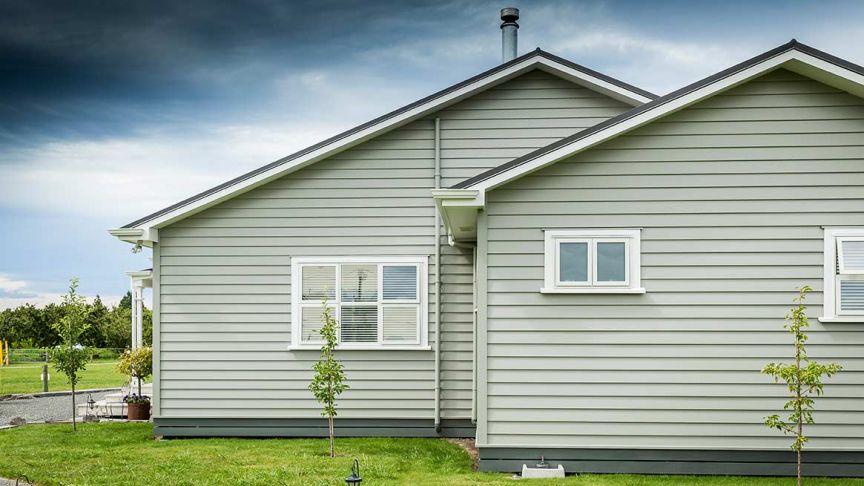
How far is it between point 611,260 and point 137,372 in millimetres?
11085

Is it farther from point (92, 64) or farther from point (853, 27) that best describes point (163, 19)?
point (853, 27)

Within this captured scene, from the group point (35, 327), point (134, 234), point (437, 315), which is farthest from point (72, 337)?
point (35, 327)

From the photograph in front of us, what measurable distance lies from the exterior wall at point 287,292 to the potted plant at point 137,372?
3.55 metres

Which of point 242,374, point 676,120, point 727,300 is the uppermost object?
point 676,120

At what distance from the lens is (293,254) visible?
13.2 meters

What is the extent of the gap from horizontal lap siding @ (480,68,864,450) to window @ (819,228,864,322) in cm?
12

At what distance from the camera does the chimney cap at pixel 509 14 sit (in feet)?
48.5

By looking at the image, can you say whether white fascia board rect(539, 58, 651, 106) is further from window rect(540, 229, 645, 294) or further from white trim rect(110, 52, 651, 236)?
window rect(540, 229, 645, 294)

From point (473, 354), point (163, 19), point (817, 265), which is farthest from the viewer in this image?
point (163, 19)

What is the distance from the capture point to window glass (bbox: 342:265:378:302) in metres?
13.2

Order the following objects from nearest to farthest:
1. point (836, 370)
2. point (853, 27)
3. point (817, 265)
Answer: point (836, 370), point (817, 265), point (853, 27)

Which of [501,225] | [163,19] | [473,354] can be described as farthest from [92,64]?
[501,225]

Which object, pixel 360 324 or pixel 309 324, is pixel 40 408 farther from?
pixel 360 324

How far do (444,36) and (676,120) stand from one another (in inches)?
480
